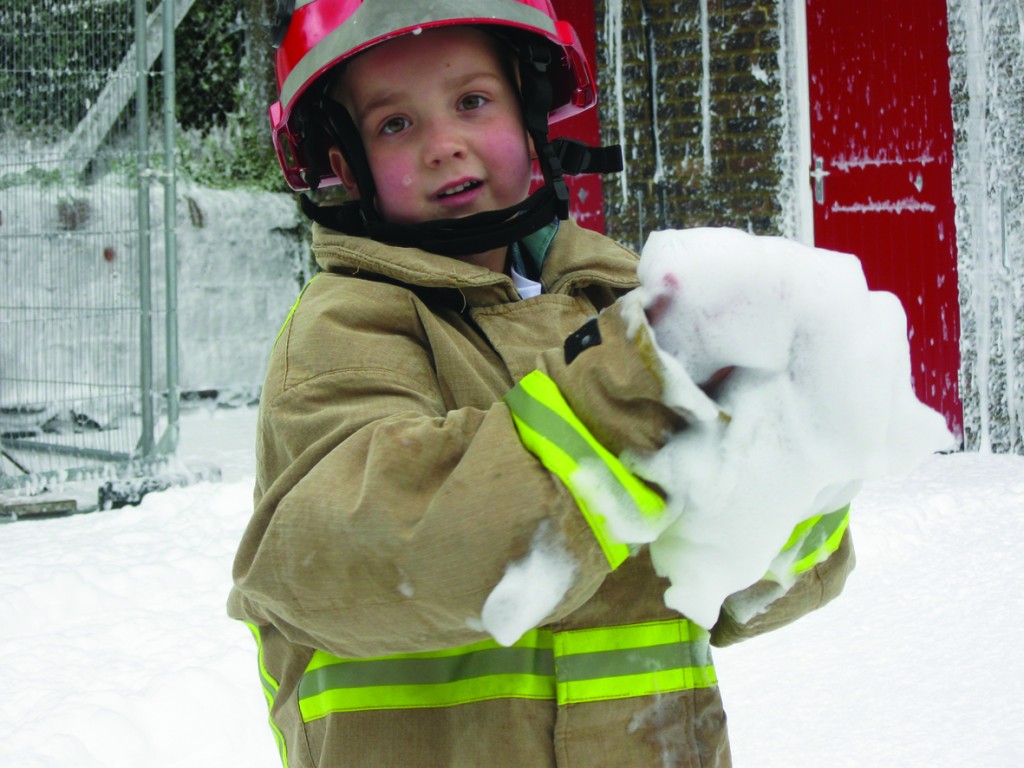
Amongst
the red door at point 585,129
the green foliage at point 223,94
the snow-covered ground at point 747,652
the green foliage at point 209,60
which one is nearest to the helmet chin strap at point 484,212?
the snow-covered ground at point 747,652

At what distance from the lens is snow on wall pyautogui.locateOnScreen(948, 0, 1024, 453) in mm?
6000

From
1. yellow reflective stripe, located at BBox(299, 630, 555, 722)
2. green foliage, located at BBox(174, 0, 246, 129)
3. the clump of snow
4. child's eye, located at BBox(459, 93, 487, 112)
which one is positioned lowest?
yellow reflective stripe, located at BBox(299, 630, 555, 722)

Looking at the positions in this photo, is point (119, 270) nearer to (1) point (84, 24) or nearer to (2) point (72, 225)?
(2) point (72, 225)

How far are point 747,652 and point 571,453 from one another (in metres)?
2.91

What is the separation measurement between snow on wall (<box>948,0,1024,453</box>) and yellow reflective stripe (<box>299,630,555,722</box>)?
5.38 metres

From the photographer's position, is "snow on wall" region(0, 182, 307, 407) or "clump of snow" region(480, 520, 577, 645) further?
"snow on wall" region(0, 182, 307, 407)

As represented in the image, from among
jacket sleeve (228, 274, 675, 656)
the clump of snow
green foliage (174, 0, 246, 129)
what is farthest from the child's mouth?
green foliage (174, 0, 246, 129)

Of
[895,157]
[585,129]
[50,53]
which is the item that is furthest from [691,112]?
[50,53]

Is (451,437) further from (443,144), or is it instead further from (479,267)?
(443,144)

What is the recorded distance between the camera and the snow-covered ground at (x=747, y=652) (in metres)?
3.06

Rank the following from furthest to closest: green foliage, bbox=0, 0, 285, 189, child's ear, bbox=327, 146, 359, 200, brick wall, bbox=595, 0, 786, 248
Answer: green foliage, bbox=0, 0, 285, 189
brick wall, bbox=595, 0, 786, 248
child's ear, bbox=327, 146, 359, 200

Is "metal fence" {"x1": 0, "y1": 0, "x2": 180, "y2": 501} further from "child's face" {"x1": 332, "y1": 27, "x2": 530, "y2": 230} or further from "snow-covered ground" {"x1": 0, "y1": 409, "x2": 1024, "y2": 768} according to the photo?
"child's face" {"x1": 332, "y1": 27, "x2": 530, "y2": 230}

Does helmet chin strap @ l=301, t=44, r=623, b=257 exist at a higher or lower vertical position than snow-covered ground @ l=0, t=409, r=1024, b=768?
higher

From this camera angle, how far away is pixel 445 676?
1369 millimetres
